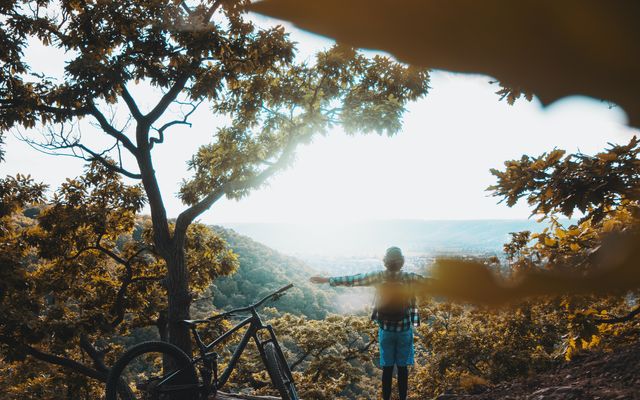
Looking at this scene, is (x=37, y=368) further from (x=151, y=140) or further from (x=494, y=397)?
(x=494, y=397)

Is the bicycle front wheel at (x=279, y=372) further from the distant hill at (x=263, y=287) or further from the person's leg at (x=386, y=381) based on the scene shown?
the distant hill at (x=263, y=287)

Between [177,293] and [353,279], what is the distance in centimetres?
525

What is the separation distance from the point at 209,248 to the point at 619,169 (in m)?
10.6

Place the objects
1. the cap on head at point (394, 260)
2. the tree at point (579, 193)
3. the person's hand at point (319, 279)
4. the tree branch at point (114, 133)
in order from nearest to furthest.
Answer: the tree at point (579, 193) → the person's hand at point (319, 279) → the cap on head at point (394, 260) → the tree branch at point (114, 133)

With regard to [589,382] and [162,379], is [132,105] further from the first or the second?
[589,382]

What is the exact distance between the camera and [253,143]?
9.84 m

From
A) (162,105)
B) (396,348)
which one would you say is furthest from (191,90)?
(396,348)

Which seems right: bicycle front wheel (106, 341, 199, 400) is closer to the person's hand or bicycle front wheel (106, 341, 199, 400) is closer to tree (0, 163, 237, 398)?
the person's hand

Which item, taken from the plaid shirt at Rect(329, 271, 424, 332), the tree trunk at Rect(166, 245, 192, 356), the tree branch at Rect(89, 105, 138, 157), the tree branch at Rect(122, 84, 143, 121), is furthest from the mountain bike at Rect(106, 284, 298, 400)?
the tree branch at Rect(122, 84, 143, 121)

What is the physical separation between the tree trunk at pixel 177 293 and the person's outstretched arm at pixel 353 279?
487 centimetres

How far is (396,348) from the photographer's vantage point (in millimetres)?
4602

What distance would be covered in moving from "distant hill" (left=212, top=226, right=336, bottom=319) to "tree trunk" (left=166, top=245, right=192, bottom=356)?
3274cm

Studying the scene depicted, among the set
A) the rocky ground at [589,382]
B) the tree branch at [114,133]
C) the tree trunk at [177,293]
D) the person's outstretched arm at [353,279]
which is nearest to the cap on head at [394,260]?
the person's outstretched arm at [353,279]

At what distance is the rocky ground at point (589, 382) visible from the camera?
3.52 m
